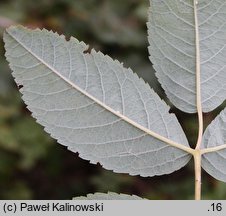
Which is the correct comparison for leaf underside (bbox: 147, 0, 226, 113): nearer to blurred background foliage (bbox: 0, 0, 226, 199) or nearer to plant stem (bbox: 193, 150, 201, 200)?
plant stem (bbox: 193, 150, 201, 200)

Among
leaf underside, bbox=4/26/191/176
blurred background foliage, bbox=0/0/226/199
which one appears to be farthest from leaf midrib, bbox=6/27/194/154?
blurred background foliage, bbox=0/0/226/199

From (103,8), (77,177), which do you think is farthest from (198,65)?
(77,177)

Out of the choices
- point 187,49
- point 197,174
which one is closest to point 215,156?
point 197,174

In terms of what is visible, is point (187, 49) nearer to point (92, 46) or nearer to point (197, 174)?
point (197, 174)

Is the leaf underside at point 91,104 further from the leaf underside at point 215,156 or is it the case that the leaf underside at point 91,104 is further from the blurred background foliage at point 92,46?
the blurred background foliage at point 92,46

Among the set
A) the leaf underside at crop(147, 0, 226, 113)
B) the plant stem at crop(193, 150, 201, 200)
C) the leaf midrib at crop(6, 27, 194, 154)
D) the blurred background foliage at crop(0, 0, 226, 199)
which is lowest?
the plant stem at crop(193, 150, 201, 200)

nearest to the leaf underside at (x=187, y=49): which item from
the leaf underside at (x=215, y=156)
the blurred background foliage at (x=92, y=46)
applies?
the leaf underside at (x=215, y=156)
